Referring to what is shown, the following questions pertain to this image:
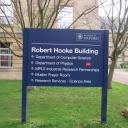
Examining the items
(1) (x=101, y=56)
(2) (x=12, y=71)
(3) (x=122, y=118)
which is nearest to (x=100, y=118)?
(3) (x=122, y=118)

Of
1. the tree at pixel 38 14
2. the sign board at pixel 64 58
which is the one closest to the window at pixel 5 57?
the tree at pixel 38 14

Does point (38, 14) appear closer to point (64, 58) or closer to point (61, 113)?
point (61, 113)

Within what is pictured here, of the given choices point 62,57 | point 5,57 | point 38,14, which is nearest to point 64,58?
point 62,57

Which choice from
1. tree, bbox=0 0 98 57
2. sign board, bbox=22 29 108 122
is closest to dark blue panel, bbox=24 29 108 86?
sign board, bbox=22 29 108 122

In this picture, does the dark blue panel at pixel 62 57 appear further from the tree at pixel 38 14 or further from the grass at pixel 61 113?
the tree at pixel 38 14

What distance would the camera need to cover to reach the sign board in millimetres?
10211

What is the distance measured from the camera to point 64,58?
10.3m

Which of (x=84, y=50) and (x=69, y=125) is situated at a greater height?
(x=84, y=50)

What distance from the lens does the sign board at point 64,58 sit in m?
10.2

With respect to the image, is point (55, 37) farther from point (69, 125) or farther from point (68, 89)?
point (68, 89)

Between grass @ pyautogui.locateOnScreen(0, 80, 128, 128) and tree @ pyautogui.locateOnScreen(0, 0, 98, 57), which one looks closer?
grass @ pyautogui.locateOnScreen(0, 80, 128, 128)

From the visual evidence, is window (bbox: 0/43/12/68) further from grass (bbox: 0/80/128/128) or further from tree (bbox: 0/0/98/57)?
grass (bbox: 0/80/128/128)

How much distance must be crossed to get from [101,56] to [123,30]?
33.9 ft

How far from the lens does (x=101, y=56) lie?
10.4 metres
